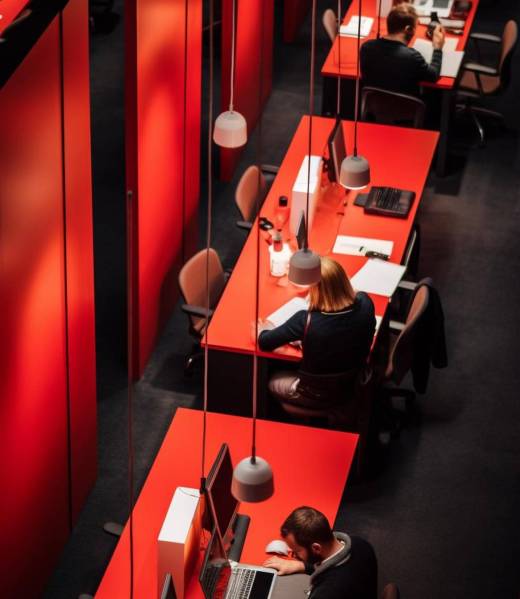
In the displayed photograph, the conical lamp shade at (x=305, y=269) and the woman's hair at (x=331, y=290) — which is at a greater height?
the conical lamp shade at (x=305, y=269)

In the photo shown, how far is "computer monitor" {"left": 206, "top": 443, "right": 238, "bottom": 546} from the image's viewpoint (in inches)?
215

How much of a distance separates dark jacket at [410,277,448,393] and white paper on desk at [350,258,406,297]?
17 cm

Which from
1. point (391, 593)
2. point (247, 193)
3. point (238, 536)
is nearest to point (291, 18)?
point (247, 193)

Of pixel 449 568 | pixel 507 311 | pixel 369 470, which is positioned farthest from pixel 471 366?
pixel 449 568

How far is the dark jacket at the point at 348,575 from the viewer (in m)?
5.40

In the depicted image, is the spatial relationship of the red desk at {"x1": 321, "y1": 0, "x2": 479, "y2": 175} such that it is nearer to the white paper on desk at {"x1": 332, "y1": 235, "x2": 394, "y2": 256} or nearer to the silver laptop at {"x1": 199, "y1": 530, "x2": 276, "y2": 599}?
the white paper on desk at {"x1": 332, "y1": 235, "x2": 394, "y2": 256}

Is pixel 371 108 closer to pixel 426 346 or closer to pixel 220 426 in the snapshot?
pixel 426 346

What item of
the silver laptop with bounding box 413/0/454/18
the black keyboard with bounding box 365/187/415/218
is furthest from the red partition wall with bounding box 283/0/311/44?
the black keyboard with bounding box 365/187/415/218

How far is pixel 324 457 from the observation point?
20.7 ft

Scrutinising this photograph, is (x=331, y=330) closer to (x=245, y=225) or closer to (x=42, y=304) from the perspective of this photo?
(x=42, y=304)

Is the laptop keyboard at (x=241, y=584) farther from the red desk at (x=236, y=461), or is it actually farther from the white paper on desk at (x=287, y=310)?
the white paper on desk at (x=287, y=310)

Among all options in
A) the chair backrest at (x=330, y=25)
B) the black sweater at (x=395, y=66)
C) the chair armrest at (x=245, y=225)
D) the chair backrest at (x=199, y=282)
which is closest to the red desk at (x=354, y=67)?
the black sweater at (x=395, y=66)

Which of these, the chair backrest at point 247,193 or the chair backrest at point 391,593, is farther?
the chair backrest at point 247,193

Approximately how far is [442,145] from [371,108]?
74 cm
